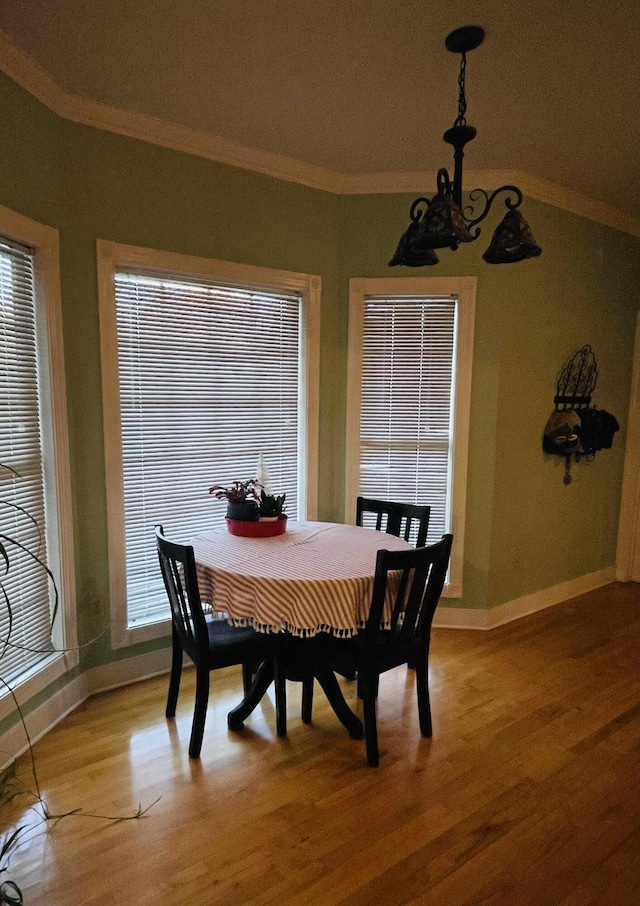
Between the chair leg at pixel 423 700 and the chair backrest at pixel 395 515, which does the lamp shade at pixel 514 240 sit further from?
the chair leg at pixel 423 700

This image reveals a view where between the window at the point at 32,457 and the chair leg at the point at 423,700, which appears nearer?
the window at the point at 32,457

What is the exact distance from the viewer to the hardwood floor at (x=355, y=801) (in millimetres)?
1648

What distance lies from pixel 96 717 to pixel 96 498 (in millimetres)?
1008

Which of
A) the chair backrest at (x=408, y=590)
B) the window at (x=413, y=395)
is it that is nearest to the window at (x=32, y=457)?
the chair backrest at (x=408, y=590)

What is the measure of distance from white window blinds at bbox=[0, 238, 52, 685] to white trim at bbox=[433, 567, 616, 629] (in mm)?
2328

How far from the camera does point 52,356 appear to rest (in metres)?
2.38

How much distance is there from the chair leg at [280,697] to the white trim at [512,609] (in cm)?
142

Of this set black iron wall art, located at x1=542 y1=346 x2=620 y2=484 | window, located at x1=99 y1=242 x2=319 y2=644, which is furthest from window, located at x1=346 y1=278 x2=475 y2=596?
black iron wall art, located at x1=542 y1=346 x2=620 y2=484

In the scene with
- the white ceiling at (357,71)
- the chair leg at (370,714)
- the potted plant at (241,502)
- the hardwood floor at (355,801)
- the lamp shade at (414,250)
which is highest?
the white ceiling at (357,71)

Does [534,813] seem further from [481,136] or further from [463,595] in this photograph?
[481,136]

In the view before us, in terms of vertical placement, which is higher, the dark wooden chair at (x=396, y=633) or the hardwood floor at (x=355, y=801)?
the dark wooden chair at (x=396, y=633)

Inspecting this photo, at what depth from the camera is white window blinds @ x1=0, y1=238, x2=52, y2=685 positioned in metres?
2.20

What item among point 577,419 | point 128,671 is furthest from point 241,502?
point 577,419

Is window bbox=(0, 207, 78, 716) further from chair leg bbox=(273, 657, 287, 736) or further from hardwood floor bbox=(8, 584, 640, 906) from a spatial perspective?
chair leg bbox=(273, 657, 287, 736)
